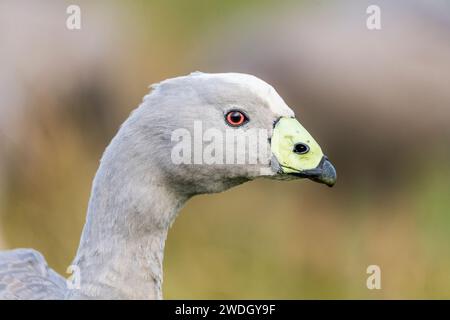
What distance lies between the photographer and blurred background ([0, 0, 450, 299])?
6359mm

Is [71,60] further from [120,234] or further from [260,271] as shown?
[120,234]

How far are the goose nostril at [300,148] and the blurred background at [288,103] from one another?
3.07 meters

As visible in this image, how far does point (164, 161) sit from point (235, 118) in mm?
243

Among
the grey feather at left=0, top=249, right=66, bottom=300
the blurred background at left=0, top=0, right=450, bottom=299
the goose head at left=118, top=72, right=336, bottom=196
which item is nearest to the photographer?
the goose head at left=118, top=72, right=336, bottom=196

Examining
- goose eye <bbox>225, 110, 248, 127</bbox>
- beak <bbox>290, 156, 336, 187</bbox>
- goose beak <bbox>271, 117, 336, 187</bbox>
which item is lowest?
beak <bbox>290, 156, 336, 187</bbox>

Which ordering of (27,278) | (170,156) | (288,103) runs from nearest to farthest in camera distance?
(170,156) < (27,278) < (288,103)

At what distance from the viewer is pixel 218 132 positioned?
3.23 m

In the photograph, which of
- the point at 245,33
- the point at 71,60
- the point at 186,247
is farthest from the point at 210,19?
the point at 186,247

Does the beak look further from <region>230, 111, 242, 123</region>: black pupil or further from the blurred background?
the blurred background

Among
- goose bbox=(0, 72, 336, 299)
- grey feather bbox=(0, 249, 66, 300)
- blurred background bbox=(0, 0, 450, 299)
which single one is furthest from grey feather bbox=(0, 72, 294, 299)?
blurred background bbox=(0, 0, 450, 299)

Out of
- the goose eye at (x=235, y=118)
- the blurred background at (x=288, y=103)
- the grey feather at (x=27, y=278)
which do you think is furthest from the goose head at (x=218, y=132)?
the blurred background at (x=288, y=103)

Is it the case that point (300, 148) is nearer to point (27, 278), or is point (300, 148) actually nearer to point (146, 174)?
point (146, 174)

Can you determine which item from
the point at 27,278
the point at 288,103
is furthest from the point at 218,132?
the point at 288,103

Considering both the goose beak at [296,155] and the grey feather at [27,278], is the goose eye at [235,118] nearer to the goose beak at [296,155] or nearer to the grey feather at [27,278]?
the goose beak at [296,155]
